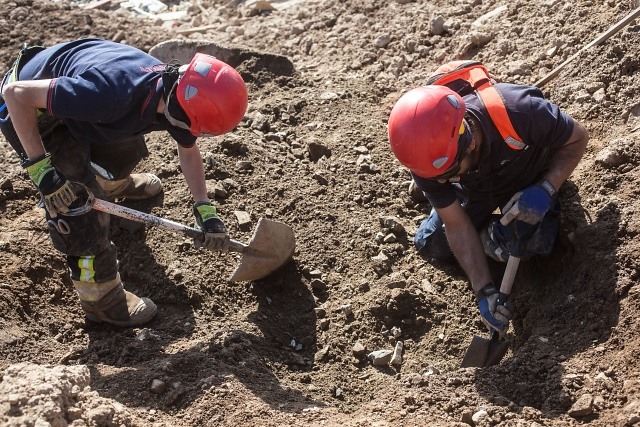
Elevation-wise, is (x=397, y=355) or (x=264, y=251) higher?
(x=264, y=251)

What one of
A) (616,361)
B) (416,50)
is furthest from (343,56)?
(616,361)

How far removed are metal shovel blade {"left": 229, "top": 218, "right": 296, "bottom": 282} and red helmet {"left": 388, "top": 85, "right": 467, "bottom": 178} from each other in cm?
112

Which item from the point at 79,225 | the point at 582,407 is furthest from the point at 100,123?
the point at 582,407

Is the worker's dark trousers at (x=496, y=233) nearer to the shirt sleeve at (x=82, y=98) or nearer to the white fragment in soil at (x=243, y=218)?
the white fragment in soil at (x=243, y=218)

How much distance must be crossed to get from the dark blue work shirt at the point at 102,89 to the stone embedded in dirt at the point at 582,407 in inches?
95.3

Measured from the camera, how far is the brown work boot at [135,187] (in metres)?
5.19

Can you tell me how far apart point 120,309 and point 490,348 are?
212 cm

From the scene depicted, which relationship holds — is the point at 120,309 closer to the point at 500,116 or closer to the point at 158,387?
the point at 158,387

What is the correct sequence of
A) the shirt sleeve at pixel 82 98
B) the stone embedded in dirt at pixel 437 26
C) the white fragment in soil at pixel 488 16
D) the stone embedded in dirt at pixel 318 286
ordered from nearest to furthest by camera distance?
the shirt sleeve at pixel 82 98
the stone embedded in dirt at pixel 318 286
the white fragment in soil at pixel 488 16
the stone embedded in dirt at pixel 437 26

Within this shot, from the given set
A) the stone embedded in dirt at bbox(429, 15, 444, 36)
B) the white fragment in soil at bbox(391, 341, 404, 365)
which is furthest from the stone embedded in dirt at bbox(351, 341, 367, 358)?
the stone embedded in dirt at bbox(429, 15, 444, 36)

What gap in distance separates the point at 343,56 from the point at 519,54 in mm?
1636

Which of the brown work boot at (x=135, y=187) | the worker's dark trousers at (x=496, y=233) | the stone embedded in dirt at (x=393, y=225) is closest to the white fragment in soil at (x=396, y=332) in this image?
the worker's dark trousers at (x=496, y=233)

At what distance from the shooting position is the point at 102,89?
3932 millimetres

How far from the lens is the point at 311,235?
203 inches
